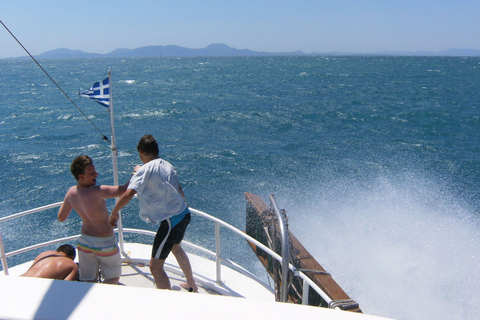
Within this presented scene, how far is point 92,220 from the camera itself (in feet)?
10.4

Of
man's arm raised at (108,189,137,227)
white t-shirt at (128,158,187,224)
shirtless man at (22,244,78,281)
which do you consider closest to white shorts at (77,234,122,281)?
shirtless man at (22,244,78,281)

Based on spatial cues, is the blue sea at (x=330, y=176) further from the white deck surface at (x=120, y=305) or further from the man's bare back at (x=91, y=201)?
the white deck surface at (x=120, y=305)

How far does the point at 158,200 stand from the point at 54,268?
3.18 feet

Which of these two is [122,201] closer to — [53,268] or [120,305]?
[53,268]

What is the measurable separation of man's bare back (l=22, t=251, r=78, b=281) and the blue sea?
1.33m

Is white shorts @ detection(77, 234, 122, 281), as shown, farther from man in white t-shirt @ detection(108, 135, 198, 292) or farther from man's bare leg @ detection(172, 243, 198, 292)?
man's bare leg @ detection(172, 243, 198, 292)

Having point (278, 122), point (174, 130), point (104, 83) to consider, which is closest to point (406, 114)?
point (278, 122)

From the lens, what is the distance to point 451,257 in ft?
28.9

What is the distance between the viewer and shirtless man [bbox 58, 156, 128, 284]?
120 inches

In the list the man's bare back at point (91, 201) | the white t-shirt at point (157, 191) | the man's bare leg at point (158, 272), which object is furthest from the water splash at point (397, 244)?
the man's bare back at point (91, 201)

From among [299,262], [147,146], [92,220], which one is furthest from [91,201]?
[299,262]

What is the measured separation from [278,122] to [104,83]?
21.8 metres

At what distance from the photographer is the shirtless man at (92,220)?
305 centimetres

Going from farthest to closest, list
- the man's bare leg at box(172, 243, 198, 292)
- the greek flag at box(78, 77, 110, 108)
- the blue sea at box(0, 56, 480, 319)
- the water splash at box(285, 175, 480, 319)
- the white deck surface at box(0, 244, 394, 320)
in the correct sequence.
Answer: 1. the blue sea at box(0, 56, 480, 319)
2. the water splash at box(285, 175, 480, 319)
3. the greek flag at box(78, 77, 110, 108)
4. the man's bare leg at box(172, 243, 198, 292)
5. the white deck surface at box(0, 244, 394, 320)
